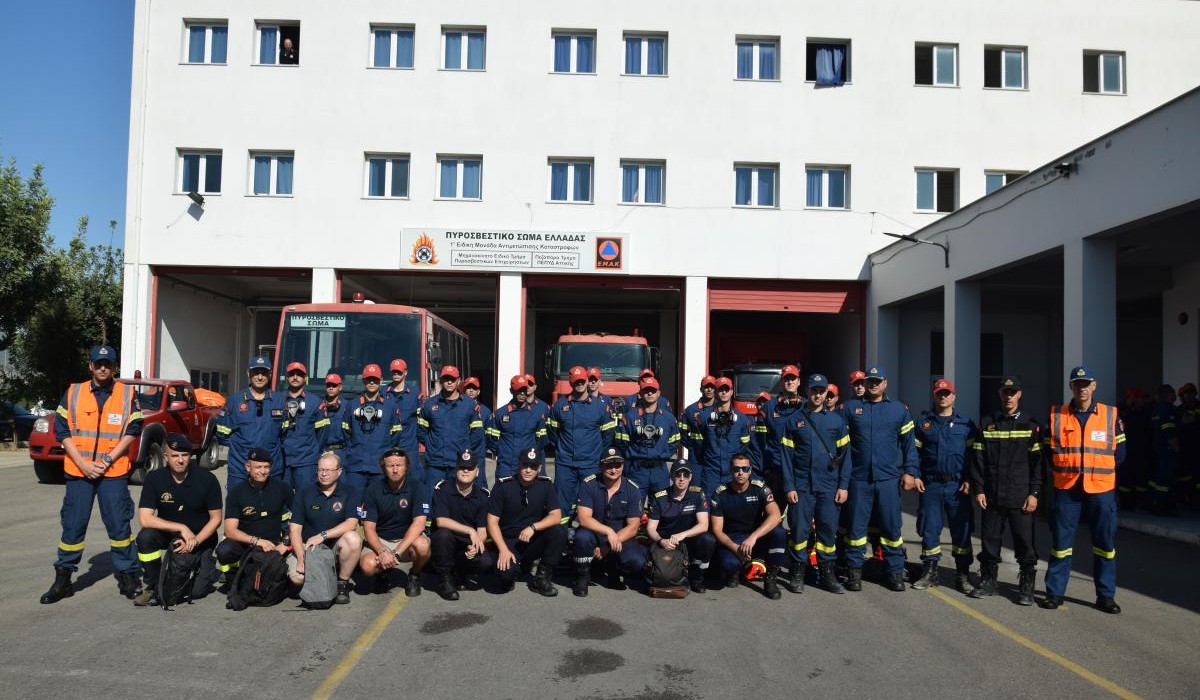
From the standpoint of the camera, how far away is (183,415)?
14.2 meters

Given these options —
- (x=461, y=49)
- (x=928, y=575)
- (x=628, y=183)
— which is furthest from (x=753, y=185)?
Answer: (x=928, y=575)

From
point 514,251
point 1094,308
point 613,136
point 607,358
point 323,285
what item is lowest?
point 607,358

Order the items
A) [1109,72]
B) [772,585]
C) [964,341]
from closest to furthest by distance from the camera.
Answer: [772,585] → [964,341] → [1109,72]

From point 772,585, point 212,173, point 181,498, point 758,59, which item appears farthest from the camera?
point 758,59

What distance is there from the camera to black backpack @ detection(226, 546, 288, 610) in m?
6.27

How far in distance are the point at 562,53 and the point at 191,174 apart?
9312mm

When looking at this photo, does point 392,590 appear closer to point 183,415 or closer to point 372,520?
point 372,520

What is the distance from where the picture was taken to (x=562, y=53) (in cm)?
2003

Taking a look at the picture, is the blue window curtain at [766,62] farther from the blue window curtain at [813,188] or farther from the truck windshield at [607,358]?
the truck windshield at [607,358]

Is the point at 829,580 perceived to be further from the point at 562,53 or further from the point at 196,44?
the point at 196,44

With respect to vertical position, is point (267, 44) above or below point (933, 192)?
above

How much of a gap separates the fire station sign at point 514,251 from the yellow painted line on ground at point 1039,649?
13.5 m

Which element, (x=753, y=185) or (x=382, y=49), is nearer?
(x=382, y=49)

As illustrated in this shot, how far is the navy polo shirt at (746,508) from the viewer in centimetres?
738
